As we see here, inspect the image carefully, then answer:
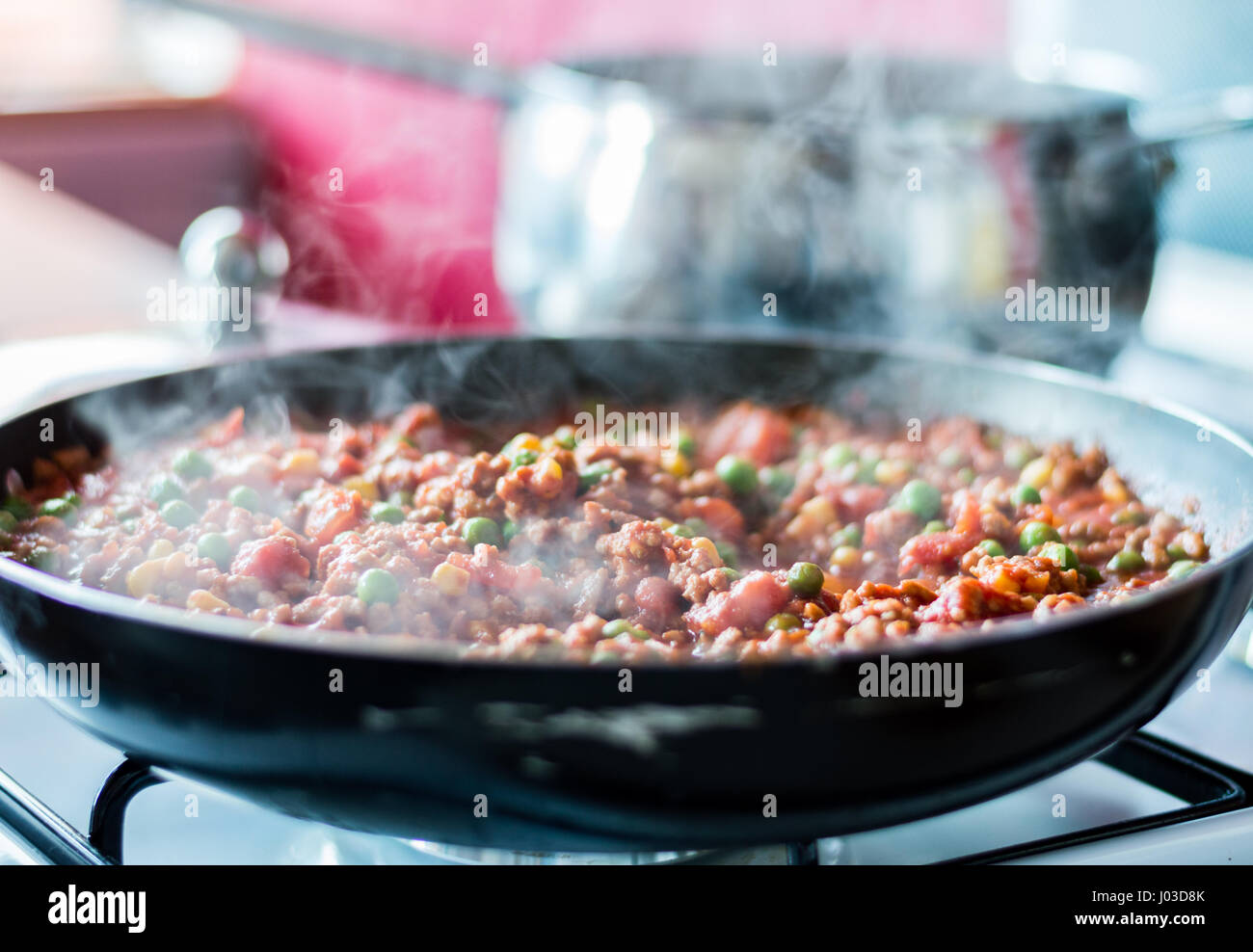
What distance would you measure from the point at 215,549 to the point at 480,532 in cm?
34

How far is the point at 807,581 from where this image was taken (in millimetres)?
1574

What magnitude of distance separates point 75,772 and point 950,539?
48.1 inches

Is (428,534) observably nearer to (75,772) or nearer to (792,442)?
(75,772)

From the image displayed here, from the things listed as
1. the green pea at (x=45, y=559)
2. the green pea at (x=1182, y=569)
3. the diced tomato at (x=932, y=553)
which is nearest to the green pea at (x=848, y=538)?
the diced tomato at (x=932, y=553)

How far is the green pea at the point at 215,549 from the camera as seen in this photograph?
1.60 m

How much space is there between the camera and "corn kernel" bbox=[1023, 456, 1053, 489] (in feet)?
6.45

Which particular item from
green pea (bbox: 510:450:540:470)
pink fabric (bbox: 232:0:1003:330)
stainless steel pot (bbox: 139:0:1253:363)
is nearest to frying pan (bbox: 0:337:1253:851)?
green pea (bbox: 510:450:540:470)

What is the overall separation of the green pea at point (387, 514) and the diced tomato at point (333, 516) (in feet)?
0.06

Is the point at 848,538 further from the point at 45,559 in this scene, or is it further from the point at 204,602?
the point at 45,559

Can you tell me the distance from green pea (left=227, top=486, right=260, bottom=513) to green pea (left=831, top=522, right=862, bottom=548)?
86cm

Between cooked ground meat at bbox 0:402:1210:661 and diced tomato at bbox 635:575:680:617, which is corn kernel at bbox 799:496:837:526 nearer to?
cooked ground meat at bbox 0:402:1210:661
